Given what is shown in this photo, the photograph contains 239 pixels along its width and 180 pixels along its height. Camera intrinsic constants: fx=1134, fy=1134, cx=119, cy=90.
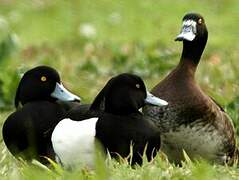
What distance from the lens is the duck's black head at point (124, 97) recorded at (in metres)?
7.13

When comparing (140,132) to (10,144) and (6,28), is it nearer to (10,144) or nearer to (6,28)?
(10,144)

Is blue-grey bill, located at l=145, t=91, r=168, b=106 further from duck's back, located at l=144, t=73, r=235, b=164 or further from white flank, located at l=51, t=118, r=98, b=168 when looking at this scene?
white flank, located at l=51, t=118, r=98, b=168

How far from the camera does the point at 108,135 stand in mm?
6887

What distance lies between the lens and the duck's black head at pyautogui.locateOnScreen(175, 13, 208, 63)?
8.07 meters

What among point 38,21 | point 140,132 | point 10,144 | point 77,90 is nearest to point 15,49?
point 77,90

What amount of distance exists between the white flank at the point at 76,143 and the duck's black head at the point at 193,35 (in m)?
1.34

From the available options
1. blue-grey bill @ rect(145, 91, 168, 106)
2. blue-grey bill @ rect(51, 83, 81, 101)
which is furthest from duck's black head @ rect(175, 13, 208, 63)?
blue-grey bill @ rect(51, 83, 81, 101)

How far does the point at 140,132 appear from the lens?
22.8 ft

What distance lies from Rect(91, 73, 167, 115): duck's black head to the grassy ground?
410 millimetres

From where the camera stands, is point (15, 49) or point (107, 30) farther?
point (107, 30)

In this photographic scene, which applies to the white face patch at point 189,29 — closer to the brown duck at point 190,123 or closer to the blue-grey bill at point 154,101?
the brown duck at point 190,123

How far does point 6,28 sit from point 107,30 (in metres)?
1.63

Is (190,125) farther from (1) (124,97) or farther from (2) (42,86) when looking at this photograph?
(2) (42,86)

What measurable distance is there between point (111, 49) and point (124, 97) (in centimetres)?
697
